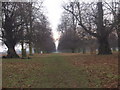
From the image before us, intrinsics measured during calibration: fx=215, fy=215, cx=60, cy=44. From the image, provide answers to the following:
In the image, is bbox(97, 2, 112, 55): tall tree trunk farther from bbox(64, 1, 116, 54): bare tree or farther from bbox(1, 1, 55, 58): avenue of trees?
bbox(1, 1, 55, 58): avenue of trees

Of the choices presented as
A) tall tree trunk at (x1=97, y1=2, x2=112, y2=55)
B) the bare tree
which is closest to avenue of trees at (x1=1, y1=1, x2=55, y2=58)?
the bare tree

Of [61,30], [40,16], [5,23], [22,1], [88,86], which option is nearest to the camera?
[88,86]

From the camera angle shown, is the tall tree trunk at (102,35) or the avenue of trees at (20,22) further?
the tall tree trunk at (102,35)

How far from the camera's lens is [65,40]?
251ft

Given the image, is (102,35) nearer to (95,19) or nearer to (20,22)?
(95,19)

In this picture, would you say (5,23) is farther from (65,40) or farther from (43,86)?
(65,40)

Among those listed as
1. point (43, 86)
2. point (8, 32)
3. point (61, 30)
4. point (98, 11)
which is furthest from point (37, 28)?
point (61, 30)

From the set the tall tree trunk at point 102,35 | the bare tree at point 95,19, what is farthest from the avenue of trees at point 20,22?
the tall tree trunk at point 102,35

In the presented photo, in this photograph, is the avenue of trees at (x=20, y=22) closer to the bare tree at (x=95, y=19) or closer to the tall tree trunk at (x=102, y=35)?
the bare tree at (x=95, y=19)

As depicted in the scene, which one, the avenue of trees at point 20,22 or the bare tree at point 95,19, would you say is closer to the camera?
the avenue of trees at point 20,22

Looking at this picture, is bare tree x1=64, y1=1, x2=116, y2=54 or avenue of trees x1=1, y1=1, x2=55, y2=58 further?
bare tree x1=64, y1=1, x2=116, y2=54

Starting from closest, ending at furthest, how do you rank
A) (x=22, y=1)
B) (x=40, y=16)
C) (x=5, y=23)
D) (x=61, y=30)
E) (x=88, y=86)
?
(x=88, y=86), (x=22, y=1), (x=5, y=23), (x=40, y=16), (x=61, y=30)

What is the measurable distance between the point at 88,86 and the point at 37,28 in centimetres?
2667

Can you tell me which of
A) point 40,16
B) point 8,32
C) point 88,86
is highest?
point 40,16
